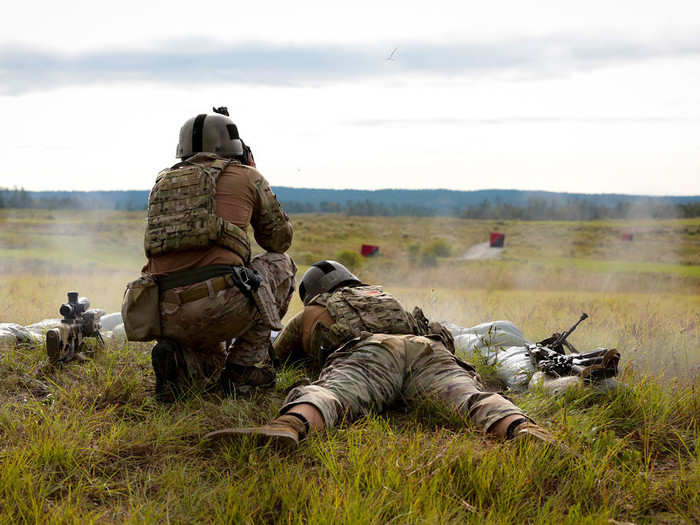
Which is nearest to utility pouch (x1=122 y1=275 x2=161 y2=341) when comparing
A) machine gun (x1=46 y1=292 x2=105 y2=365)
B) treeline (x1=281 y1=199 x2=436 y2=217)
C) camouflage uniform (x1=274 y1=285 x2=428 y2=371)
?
machine gun (x1=46 y1=292 x2=105 y2=365)

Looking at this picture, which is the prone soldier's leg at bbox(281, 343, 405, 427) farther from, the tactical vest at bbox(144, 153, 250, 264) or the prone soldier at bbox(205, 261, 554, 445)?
the tactical vest at bbox(144, 153, 250, 264)

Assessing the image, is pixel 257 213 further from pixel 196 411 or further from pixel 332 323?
pixel 196 411

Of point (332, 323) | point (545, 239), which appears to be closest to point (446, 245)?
point (545, 239)

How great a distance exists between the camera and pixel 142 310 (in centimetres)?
409

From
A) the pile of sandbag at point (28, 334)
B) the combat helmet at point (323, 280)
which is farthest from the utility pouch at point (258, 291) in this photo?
the pile of sandbag at point (28, 334)

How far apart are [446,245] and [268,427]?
3335 centimetres

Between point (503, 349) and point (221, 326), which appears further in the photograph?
point (503, 349)

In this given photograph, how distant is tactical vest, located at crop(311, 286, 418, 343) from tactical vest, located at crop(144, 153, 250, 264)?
28.8 inches

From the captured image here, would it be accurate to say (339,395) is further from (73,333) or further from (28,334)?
(28,334)

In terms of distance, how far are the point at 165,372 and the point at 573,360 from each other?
2.73m

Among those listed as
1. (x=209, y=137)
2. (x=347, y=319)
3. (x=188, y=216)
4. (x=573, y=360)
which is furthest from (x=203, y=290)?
(x=573, y=360)

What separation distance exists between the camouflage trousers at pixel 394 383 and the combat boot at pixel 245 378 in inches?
22.6

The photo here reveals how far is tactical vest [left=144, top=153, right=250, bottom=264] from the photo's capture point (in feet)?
13.3

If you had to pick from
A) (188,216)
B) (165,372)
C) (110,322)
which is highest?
(188,216)
